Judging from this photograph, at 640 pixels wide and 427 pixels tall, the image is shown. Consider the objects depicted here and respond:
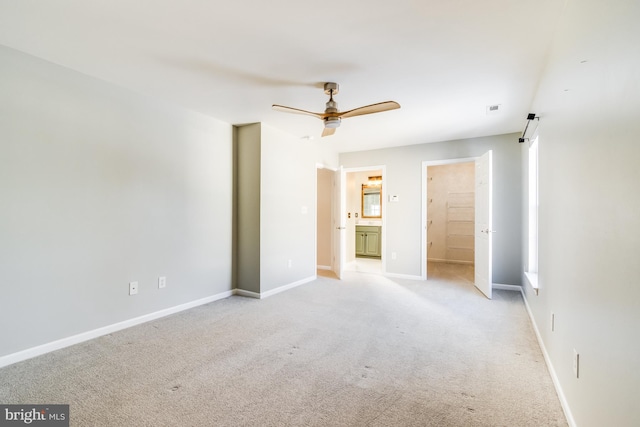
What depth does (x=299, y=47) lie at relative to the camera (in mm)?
2281

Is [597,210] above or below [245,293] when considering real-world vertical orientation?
above

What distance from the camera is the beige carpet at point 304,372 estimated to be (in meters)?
1.74

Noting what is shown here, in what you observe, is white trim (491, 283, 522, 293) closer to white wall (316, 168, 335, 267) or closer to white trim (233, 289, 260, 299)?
white wall (316, 168, 335, 267)

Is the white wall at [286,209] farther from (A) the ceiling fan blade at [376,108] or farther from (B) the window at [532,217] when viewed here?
(B) the window at [532,217]

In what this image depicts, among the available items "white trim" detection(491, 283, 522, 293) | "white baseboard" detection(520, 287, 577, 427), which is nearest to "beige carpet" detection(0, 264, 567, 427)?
"white baseboard" detection(520, 287, 577, 427)

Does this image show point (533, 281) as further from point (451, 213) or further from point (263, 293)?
point (451, 213)

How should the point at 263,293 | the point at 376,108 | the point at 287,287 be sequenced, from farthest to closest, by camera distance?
the point at 287,287
the point at 263,293
the point at 376,108

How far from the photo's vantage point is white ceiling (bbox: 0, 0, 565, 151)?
1.86m

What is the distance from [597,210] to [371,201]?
20.8 feet

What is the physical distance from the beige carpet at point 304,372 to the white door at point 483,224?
2.77 ft

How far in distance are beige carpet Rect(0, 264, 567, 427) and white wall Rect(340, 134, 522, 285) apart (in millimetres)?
1479

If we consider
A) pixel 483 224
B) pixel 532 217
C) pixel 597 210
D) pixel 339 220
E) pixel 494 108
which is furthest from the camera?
pixel 339 220

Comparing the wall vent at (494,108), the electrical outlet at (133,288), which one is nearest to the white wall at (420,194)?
Result: the wall vent at (494,108)

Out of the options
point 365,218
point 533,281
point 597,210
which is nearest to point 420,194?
point 365,218
